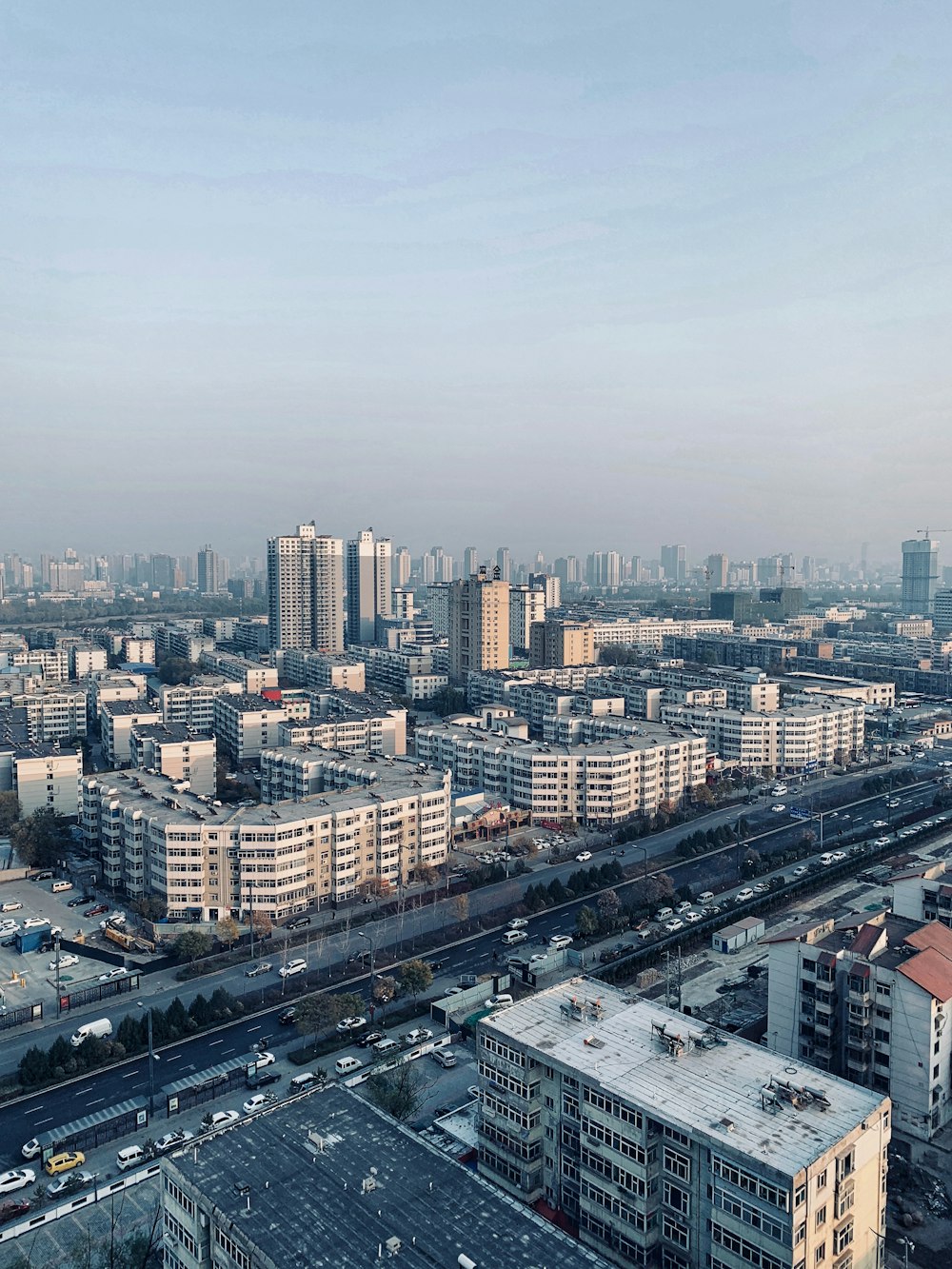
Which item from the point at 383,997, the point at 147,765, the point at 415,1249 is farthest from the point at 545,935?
the point at 147,765

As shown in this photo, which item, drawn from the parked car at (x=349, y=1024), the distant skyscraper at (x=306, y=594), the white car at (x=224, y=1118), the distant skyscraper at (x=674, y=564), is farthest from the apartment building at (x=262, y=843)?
the distant skyscraper at (x=674, y=564)

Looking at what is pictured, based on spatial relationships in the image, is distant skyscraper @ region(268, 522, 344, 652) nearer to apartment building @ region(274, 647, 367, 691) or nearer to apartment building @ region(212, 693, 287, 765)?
apartment building @ region(274, 647, 367, 691)

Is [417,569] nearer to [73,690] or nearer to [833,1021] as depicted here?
[73,690]

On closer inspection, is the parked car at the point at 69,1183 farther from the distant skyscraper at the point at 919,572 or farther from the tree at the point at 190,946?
the distant skyscraper at the point at 919,572

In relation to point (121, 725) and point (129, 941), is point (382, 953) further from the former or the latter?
point (121, 725)

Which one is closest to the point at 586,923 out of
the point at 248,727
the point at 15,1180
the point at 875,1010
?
the point at 875,1010
